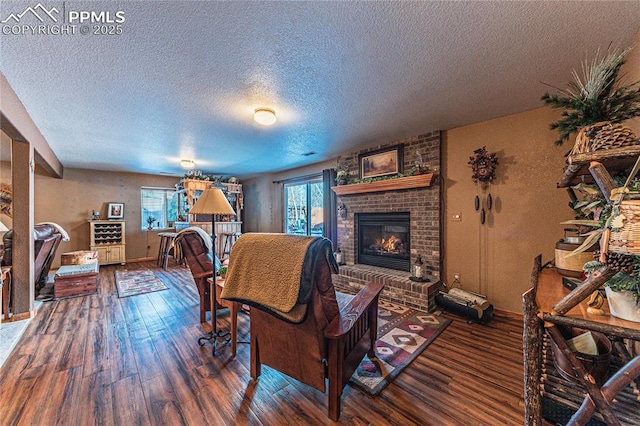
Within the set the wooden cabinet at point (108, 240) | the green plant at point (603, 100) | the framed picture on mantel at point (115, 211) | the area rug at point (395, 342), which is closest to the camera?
the green plant at point (603, 100)

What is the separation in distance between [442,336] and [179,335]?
2792 millimetres

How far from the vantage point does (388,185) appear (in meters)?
3.92

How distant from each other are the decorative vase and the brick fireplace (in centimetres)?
237

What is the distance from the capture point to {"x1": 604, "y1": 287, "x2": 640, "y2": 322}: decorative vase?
89cm

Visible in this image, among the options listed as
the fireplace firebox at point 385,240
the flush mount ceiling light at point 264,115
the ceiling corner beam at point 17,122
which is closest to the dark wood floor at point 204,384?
the fireplace firebox at point 385,240

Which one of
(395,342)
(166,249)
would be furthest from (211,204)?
(166,249)

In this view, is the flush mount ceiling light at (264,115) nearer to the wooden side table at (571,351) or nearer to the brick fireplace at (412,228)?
the brick fireplace at (412,228)

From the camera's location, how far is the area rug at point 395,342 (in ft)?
6.15

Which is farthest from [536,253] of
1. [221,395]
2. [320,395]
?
[221,395]

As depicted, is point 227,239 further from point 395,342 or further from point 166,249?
point 395,342

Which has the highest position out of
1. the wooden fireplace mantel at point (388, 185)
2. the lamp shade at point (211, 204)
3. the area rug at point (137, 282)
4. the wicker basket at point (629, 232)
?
the wooden fireplace mantel at point (388, 185)

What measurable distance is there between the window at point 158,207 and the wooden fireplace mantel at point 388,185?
5.25 meters

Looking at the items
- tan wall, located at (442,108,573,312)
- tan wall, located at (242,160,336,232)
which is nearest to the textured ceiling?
tan wall, located at (442,108,573,312)

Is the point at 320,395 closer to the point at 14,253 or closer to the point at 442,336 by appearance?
the point at 442,336
